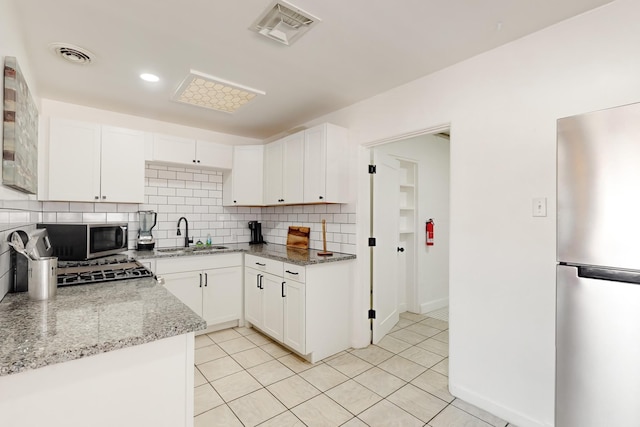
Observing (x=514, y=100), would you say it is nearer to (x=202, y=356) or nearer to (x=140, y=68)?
(x=140, y=68)

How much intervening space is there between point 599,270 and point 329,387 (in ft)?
6.12

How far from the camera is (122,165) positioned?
3098 millimetres

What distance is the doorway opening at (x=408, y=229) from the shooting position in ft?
10.4

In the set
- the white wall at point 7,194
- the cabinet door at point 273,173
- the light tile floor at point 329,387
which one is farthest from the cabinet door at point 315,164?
the white wall at point 7,194

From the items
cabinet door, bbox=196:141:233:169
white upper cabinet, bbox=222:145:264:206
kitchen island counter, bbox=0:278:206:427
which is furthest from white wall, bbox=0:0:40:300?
white upper cabinet, bbox=222:145:264:206

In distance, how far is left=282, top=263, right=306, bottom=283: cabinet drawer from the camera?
8.86ft

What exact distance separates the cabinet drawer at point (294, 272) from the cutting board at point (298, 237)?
2.32ft

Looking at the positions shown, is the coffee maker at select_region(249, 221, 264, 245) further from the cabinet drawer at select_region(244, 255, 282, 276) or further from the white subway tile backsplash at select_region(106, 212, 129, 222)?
the white subway tile backsplash at select_region(106, 212, 129, 222)

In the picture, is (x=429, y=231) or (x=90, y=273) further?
(x=429, y=231)

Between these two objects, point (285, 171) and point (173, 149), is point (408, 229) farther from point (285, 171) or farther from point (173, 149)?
point (173, 149)

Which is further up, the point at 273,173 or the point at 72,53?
the point at 72,53

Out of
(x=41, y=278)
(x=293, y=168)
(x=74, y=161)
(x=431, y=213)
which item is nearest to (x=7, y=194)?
(x=41, y=278)

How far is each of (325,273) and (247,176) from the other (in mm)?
1768

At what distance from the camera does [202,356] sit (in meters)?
2.81
